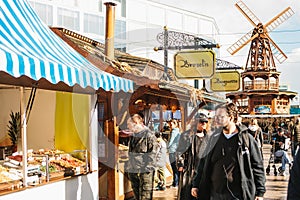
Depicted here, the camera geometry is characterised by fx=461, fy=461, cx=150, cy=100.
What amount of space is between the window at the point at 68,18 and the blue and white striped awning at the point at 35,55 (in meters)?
27.3

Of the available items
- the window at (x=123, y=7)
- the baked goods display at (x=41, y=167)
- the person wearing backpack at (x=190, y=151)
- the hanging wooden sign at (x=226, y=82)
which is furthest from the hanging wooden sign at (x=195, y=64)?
the window at (x=123, y=7)

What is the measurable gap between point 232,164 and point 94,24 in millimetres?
31693

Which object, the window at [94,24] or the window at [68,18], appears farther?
the window at [94,24]

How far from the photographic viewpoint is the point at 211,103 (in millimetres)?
16391

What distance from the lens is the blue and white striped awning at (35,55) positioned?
459cm

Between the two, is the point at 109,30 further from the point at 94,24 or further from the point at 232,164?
the point at 94,24

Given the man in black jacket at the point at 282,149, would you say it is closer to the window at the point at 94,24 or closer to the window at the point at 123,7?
the window at the point at 94,24

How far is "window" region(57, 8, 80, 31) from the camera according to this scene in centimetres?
3303

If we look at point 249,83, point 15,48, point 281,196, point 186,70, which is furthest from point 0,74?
point 249,83

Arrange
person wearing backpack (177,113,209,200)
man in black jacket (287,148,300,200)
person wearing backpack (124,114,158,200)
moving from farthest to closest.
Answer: person wearing backpack (124,114,158,200)
person wearing backpack (177,113,209,200)
man in black jacket (287,148,300,200)

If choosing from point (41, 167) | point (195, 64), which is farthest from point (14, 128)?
point (195, 64)

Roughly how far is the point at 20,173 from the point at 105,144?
8.09ft

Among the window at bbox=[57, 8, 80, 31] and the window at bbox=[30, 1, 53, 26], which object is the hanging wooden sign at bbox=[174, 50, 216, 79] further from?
the window at bbox=[57, 8, 80, 31]

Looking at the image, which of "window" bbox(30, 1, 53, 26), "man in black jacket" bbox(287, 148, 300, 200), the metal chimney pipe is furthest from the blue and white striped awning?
"window" bbox(30, 1, 53, 26)
